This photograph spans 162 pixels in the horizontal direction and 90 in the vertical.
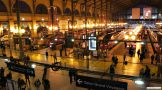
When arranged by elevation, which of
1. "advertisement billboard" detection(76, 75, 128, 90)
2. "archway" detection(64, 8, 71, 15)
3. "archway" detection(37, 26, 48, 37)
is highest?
"archway" detection(64, 8, 71, 15)

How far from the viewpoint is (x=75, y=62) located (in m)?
20.7

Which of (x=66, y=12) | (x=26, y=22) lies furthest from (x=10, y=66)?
(x=66, y=12)

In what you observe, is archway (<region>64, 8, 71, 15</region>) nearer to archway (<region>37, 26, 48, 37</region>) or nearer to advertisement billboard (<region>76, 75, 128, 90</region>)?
archway (<region>37, 26, 48, 37</region>)

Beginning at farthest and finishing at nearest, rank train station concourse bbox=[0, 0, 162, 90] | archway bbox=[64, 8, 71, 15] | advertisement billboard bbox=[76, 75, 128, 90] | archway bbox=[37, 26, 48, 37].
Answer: archway bbox=[64, 8, 71, 15] → archway bbox=[37, 26, 48, 37] → train station concourse bbox=[0, 0, 162, 90] → advertisement billboard bbox=[76, 75, 128, 90]

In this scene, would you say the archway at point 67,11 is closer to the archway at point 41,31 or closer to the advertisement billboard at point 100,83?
the archway at point 41,31

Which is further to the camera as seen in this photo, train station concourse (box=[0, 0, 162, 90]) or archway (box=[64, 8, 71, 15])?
archway (box=[64, 8, 71, 15])

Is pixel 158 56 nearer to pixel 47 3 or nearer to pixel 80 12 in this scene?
pixel 47 3

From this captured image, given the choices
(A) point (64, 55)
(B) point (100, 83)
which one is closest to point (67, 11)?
(A) point (64, 55)

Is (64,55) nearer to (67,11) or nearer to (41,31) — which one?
(41,31)

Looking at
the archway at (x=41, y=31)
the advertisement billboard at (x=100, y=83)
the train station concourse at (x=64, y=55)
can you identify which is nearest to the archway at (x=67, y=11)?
the train station concourse at (x=64, y=55)

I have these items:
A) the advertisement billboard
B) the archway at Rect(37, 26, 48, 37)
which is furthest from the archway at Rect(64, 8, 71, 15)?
the advertisement billboard

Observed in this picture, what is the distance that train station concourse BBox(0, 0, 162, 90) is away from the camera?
1163 centimetres

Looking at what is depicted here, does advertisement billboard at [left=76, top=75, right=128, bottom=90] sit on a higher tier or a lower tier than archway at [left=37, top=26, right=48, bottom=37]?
lower

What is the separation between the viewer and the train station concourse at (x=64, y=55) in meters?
11.6
